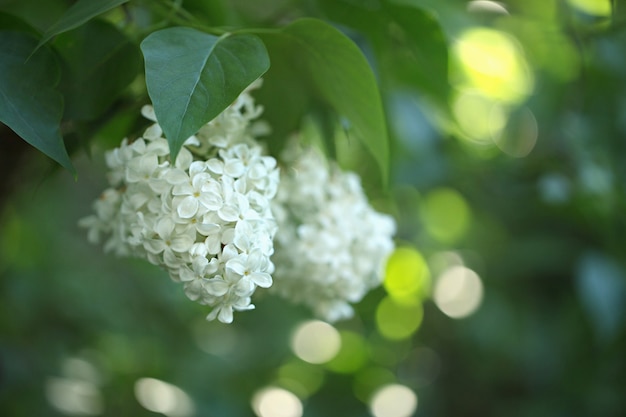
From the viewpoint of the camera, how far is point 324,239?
2.53ft

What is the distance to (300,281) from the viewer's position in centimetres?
79

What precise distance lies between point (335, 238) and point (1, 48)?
0.41 m

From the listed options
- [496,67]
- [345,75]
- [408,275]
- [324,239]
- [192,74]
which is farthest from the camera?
[408,275]

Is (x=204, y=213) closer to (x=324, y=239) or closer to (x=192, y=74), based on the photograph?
(x=192, y=74)

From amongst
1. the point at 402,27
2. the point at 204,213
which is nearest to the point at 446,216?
the point at 402,27

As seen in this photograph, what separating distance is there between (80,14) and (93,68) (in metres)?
0.13

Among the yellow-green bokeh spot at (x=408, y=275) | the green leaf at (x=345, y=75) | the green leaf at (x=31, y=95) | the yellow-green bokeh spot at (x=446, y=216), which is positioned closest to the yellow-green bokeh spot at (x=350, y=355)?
the yellow-green bokeh spot at (x=408, y=275)

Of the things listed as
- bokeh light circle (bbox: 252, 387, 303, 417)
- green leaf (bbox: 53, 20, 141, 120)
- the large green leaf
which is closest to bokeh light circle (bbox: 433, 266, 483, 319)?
bokeh light circle (bbox: 252, 387, 303, 417)

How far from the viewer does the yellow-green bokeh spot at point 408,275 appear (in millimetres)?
1602

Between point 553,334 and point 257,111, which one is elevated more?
point 257,111

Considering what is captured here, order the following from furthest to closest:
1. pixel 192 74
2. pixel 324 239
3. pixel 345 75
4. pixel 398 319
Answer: pixel 398 319 < pixel 324 239 < pixel 345 75 < pixel 192 74

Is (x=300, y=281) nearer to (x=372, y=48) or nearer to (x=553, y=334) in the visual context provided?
(x=372, y=48)

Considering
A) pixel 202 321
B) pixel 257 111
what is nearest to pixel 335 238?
pixel 257 111

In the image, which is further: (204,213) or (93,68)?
(93,68)
